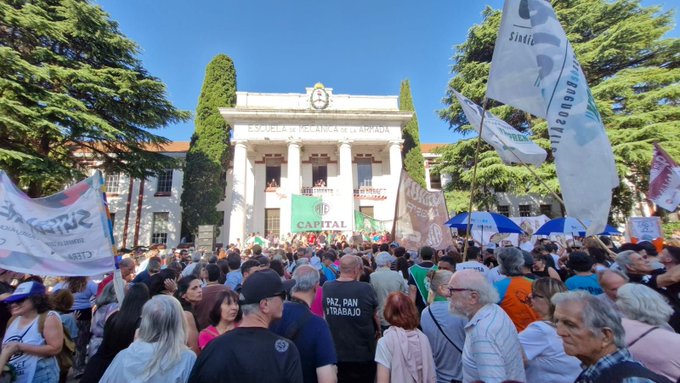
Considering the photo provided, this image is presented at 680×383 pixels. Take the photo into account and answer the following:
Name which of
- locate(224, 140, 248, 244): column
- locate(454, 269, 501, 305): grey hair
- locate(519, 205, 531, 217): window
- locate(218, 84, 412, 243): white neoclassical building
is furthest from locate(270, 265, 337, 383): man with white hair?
locate(519, 205, 531, 217): window

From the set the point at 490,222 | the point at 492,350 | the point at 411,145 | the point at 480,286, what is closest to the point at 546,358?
the point at 492,350

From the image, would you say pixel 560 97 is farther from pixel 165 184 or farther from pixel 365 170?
pixel 165 184

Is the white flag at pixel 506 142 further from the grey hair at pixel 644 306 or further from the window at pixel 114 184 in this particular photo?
the window at pixel 114 184

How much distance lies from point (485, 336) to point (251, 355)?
143cm

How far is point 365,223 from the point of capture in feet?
65.9

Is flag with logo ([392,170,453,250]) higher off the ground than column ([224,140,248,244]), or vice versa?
column ([224,140,248,244])

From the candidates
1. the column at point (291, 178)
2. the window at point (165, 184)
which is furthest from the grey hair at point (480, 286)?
the window at point (165, 184)

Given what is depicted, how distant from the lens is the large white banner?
3562 millimetres

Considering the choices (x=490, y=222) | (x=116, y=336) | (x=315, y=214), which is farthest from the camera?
(x=315, y=214)

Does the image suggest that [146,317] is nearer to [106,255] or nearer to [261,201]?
[106,255]

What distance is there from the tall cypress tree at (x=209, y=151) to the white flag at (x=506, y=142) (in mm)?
19725

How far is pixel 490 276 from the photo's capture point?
4.17 metres

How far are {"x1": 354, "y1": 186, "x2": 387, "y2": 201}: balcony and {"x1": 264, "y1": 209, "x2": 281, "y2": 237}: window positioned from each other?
20.8 feet

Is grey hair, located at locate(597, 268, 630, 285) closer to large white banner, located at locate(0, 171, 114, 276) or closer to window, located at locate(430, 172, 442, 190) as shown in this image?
large white banner, located at locate(0, 171, 114, 276)
